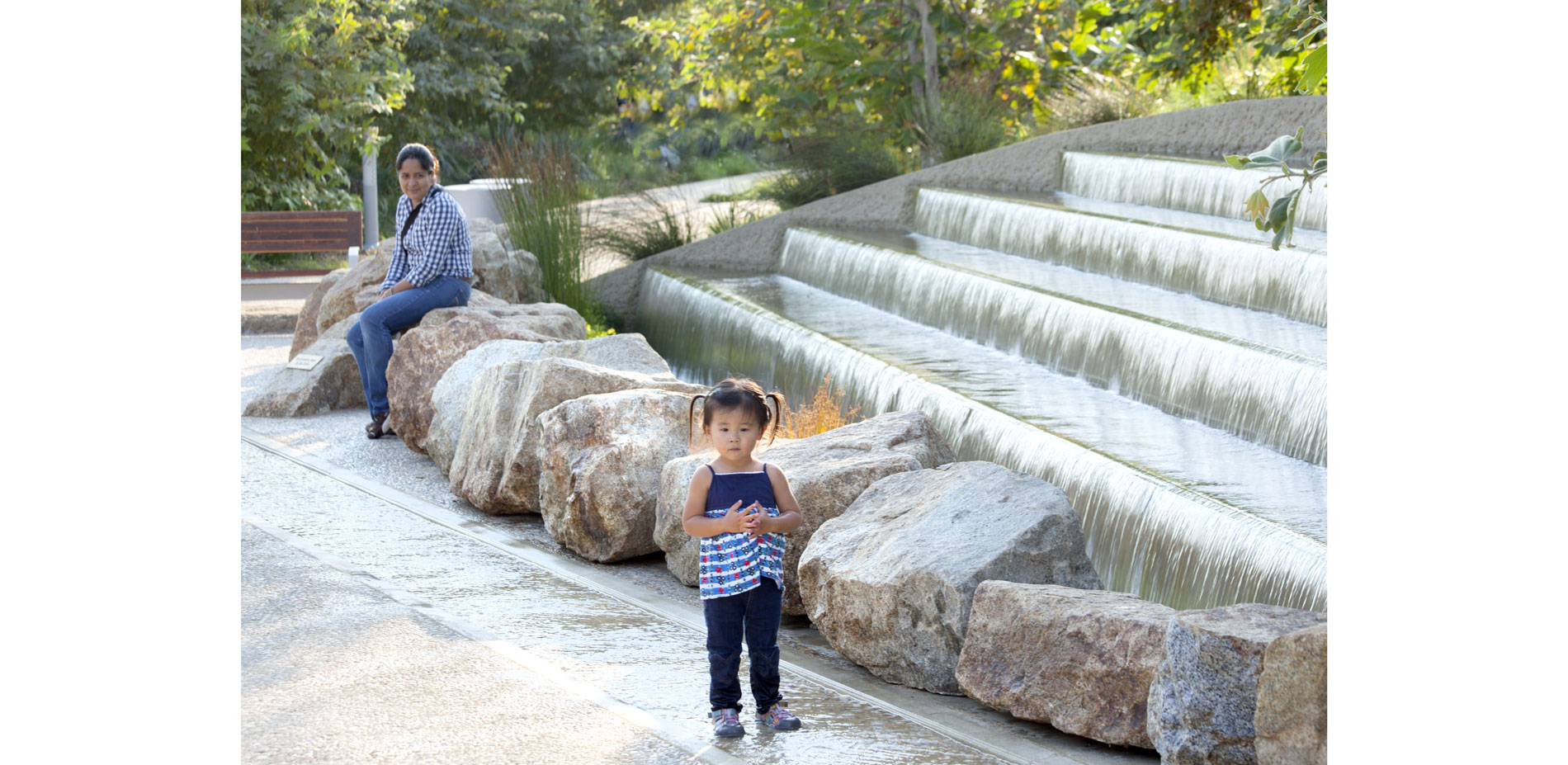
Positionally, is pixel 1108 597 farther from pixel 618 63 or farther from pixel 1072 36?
pixel 618 63

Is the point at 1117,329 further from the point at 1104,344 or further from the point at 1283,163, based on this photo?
the point at 1283,163

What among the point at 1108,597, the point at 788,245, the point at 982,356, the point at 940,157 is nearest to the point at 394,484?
the point at 982,356

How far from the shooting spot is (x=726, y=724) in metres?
3.32

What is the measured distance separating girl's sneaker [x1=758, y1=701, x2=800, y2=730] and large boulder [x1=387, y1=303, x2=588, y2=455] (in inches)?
140

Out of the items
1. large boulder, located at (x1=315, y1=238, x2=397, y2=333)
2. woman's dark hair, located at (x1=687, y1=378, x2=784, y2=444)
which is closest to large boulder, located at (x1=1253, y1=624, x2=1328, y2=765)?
woman's dark hair, located at (x1=687, y1=378, x2=784, y2=444)

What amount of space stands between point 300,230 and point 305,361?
6.29m

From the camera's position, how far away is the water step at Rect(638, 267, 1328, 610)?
165 inches

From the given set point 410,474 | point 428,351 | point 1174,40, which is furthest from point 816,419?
point 1174,40

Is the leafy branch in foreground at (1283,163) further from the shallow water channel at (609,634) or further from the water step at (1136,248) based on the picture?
the water step at (1136,248)

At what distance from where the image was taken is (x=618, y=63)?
946 inches

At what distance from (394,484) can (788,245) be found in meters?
4.86

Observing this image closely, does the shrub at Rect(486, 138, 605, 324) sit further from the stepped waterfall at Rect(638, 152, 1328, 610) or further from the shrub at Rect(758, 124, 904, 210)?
the shrub at Rect(758, 124, 904, 210)

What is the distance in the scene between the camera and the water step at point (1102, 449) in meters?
4.20

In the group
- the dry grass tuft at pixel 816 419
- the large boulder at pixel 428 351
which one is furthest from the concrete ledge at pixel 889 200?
the dry grass tuft at pixel 816 419
